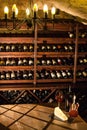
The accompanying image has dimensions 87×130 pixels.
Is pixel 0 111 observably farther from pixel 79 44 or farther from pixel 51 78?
pixel 79 44

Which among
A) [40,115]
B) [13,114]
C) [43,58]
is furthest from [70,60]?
[13,114]

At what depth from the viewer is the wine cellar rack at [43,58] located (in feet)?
16.0

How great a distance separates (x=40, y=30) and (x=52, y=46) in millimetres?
414

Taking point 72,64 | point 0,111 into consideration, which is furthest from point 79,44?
point 0,111

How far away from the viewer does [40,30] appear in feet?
17.0

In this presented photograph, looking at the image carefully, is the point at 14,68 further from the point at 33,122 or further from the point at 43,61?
the point at 33,122

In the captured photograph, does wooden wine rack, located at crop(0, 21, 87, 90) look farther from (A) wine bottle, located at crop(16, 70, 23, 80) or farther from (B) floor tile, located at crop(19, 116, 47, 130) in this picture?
(B) floor tile, located at crop(19, 116, 47, 130)

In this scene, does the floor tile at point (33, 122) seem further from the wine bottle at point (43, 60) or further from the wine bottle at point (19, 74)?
the wine bottle at point (43, 60)

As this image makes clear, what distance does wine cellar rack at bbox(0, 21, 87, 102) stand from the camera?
4887 millimetres

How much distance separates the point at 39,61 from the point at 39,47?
0.27 m

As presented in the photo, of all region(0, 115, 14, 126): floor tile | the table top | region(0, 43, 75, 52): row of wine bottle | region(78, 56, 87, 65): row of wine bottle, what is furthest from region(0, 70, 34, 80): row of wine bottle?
region(0, 115, 14, 126): floor tile

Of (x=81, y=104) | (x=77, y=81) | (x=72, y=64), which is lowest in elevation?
(x=81, y=104)

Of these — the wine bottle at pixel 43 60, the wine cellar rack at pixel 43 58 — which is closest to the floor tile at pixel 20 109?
the wine cellar rack at pixel 43 58

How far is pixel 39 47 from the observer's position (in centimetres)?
503
